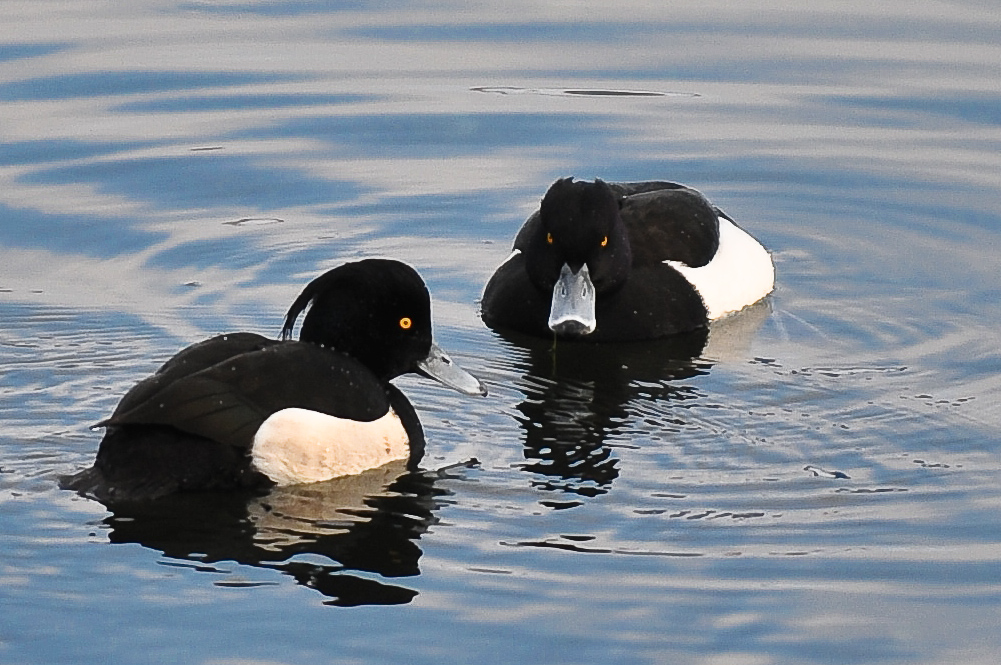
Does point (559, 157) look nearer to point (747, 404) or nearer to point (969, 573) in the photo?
point (747, 404)

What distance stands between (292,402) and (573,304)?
2.89 meters

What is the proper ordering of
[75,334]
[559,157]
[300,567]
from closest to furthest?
1. [300,567]
2. [75,334]
3. [559,157]

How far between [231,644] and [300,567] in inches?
27.8

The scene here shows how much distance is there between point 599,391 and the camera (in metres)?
10.1

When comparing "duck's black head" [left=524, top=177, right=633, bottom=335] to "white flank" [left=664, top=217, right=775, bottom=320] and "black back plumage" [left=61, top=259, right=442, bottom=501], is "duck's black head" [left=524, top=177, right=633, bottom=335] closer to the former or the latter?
"white flank" [left=664, top=217, right=775, bottom=320]

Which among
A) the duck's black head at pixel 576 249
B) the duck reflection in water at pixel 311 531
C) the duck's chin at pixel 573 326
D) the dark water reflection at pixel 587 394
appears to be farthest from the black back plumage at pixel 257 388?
the duck's black head at pixel 576 249

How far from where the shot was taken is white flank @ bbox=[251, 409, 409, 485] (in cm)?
812

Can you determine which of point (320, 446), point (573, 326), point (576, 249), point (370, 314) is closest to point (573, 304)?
point (573, 326)

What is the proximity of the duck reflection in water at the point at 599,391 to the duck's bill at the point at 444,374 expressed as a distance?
37cm

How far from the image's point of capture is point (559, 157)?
13938 millimetres

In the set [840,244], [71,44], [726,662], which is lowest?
[726,662]

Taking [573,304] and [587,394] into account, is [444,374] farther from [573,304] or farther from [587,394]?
[573,304]

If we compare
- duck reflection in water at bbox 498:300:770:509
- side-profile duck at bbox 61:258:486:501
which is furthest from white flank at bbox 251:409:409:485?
duck reflection in water at bbox 498:300:770:509

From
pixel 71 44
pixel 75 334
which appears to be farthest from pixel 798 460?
pixel 71 44
